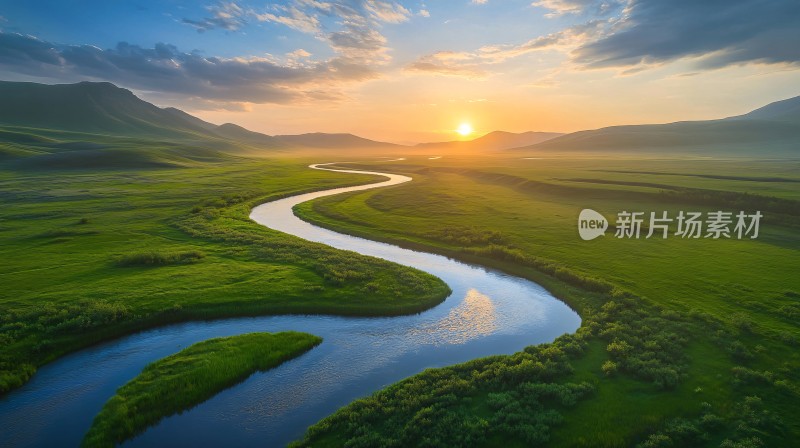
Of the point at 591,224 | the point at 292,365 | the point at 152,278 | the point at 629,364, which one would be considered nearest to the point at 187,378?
the point at 292,365

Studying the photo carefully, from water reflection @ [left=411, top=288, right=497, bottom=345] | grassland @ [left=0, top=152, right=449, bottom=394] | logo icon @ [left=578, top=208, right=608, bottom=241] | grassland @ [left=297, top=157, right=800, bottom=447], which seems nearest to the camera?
grassland @ [left=297, top=157, right=800, bottom=447]

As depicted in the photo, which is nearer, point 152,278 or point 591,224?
point 152,278

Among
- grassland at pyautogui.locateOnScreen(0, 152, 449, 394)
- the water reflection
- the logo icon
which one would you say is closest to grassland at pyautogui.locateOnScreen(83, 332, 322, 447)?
grassland at pyautogui.locateOnScreen(0, 152, 449, 394)

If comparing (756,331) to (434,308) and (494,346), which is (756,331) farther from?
(434,308)

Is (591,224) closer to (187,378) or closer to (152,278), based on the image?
(187,378)

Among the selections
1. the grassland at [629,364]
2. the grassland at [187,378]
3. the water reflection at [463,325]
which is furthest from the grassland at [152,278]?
the grassland at [629,364]

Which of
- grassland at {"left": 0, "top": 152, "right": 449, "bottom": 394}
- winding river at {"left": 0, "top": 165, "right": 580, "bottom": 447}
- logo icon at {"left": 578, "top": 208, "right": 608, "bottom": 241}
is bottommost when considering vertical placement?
winding river at {"left": 0, "top": 165, "right": 580, "bottom": 447}

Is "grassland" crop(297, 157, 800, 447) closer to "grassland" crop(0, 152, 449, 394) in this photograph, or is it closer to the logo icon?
the logo icon
